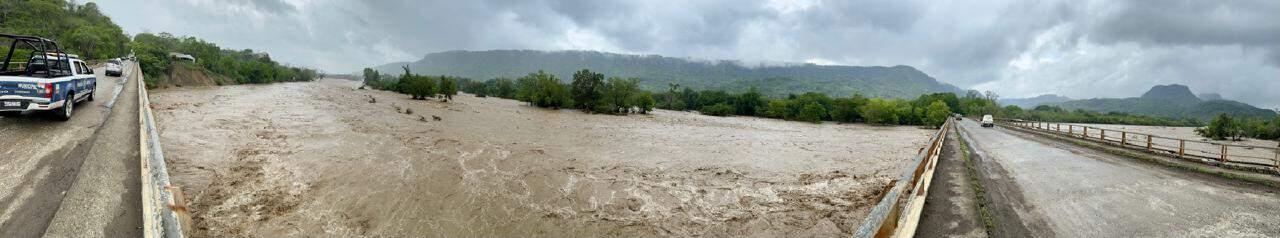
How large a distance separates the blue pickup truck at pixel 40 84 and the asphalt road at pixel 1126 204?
709 inches

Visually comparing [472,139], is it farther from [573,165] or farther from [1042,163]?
[1042,163]

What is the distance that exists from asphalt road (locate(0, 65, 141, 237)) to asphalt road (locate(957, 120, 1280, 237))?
11.1m

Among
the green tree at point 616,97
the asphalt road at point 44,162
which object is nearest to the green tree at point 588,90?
the green tree at point 616,97

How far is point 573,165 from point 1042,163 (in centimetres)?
1359

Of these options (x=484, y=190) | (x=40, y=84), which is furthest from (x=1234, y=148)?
(x=40, y=84)

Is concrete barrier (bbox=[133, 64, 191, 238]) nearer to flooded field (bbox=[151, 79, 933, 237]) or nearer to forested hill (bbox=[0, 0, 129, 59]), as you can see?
flooded field (bbox=[151, 79, 933, 237])

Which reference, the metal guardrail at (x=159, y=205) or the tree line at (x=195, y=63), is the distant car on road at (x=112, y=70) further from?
the metal guardrail at (x=159, y=205)

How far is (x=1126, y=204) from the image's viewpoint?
672cm

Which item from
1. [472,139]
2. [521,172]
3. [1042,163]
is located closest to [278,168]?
[521,172]

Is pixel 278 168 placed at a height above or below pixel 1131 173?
below

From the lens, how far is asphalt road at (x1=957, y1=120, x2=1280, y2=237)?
5219 millimetres

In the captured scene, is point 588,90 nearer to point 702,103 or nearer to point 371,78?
point 702,103

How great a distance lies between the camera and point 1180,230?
5.28m

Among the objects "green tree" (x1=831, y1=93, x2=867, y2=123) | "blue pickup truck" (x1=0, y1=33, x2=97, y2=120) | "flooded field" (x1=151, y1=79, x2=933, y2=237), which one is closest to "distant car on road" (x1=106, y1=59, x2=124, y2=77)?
"flooded field" (x1=151, y1=79, x2=933, y2=237)
